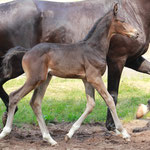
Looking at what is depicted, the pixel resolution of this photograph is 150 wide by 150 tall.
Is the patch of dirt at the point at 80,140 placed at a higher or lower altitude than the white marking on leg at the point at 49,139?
lower

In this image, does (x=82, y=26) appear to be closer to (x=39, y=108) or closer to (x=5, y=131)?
(x=39, y=108)

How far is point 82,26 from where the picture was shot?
257 inches

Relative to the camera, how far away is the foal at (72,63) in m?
5.33

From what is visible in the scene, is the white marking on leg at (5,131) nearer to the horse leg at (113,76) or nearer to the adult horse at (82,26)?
the adult horse at (82,26)

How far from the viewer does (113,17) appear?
5.68 m

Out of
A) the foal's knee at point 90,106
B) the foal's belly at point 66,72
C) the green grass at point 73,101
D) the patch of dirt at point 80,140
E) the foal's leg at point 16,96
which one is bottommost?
the green grass at point 73,101

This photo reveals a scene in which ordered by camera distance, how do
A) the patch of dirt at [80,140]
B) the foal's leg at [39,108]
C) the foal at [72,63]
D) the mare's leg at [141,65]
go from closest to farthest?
the patch of dirt at [80,140]
the foal at [72,63]
the foal's leg at [39,108]
the mare's leg at [141,65]

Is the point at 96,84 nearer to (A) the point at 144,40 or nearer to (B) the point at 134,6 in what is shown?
(A) the point at 144,40

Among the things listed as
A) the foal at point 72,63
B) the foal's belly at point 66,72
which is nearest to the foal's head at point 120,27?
the foal at point 72,63

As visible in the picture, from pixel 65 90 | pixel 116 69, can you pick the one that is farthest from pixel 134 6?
pixel 65 90

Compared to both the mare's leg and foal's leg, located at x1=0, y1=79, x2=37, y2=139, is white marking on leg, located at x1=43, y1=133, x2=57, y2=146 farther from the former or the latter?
the mare's leg

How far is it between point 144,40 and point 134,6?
2.19 feet

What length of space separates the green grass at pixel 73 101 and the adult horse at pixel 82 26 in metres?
1.26

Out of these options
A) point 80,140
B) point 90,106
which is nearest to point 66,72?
point 90,106
